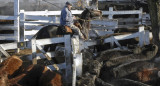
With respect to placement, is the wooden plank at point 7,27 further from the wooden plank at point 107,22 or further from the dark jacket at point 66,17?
the wooden plank at point 107,22

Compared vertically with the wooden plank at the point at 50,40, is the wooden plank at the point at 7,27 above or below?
below

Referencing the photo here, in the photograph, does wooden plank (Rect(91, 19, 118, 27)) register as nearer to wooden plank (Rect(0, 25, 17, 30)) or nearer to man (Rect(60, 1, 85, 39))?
man (Rect(60, 1, 85, 39))

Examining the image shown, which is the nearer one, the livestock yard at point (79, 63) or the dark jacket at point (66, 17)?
the livestock yard at point (79, 63)

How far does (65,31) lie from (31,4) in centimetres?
1686

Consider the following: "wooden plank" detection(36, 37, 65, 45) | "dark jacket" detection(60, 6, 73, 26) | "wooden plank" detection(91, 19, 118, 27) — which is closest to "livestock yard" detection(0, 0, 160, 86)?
"wooden plank" detection(36, 37, 65, 45)

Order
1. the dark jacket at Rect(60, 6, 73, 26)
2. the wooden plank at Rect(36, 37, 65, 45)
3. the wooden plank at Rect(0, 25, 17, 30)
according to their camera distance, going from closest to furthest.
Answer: the wooden plank at Rect(36, 37, 65, 45)
the dark jacket at Rect(60, 6, 73, 26)
the wooden plank at Rect(0, 25, 17, 30)

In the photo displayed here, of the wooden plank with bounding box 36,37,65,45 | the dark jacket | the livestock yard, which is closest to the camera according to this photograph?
the livestock yard

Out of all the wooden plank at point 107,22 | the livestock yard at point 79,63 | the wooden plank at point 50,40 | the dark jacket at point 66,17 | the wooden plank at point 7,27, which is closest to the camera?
the livestock yard at point 79,63

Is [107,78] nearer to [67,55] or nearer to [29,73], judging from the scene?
[67,55]

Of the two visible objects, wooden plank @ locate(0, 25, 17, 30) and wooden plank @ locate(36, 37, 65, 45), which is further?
wooden plank @ locate(0, 25, 17, 30)

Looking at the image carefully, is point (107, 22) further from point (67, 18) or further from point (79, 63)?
point (79, 63)

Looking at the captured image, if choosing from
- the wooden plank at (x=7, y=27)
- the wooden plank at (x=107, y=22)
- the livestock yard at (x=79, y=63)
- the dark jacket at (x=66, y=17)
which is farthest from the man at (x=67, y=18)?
the wooden plank at (x=7, y=27)

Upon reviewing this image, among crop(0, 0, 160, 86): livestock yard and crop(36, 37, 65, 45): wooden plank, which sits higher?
crop(36, 37, 65, 45): wooden plank

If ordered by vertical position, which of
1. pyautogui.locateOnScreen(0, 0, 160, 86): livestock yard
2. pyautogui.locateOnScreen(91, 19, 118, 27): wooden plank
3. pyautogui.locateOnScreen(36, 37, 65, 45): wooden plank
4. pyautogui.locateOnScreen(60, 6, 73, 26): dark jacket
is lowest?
pyautogui.locateOnScreen(0, 0, 160, 86): livestock yard
